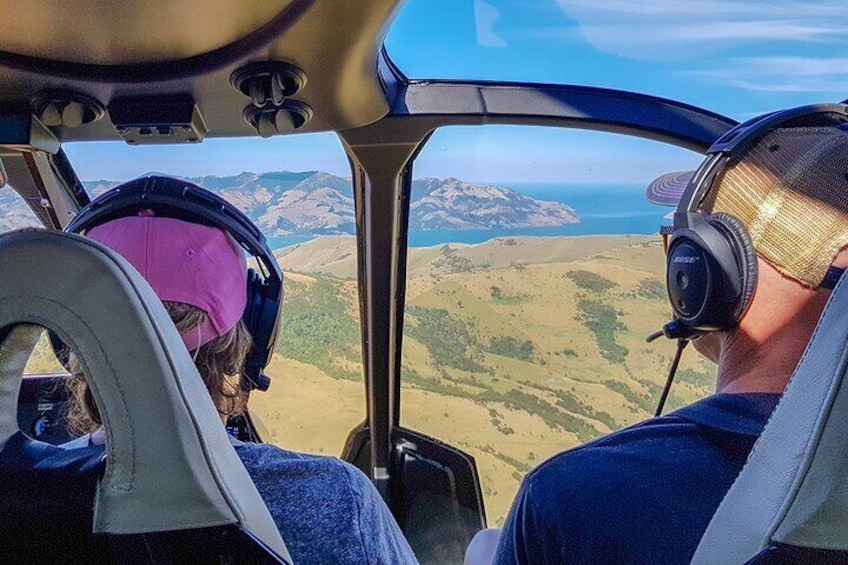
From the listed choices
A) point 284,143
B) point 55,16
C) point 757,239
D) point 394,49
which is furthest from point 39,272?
point 284,143

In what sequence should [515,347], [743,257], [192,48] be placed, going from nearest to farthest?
[743,257] < [192,48] < [515,347]

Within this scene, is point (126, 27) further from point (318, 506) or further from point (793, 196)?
point (793, 196)

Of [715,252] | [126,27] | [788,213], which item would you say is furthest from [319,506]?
[126,27]

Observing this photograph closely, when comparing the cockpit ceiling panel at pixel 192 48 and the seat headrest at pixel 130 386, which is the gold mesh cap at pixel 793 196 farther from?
the seat headrest at pixel 130 386

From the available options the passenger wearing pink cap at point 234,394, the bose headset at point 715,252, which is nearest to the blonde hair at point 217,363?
the passenger wearing pink cap at point 234,394

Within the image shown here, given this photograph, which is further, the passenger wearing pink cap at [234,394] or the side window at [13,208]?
the side window at [13,208]

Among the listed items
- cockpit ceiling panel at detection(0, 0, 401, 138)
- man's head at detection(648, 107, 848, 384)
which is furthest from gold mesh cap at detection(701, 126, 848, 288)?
cockpit ceiling panel at detection(0, 0, 401, 138)
